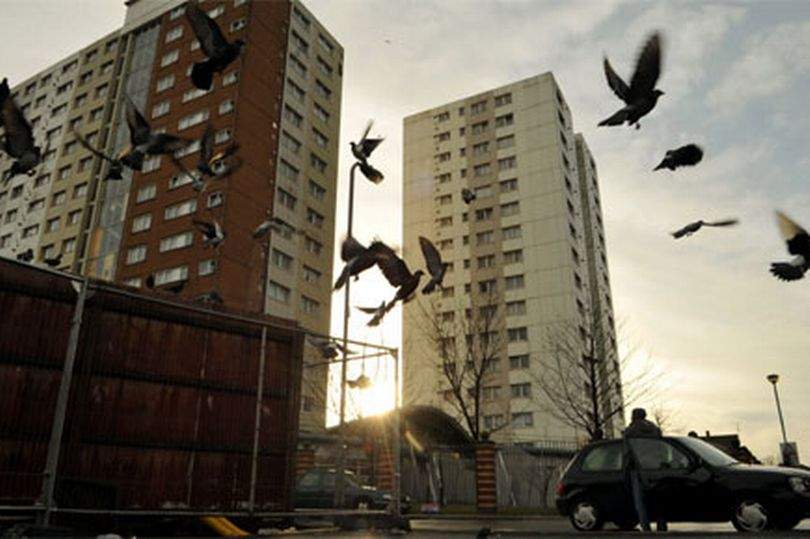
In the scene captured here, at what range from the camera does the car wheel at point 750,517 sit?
335 inches

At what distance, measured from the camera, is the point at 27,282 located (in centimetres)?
795

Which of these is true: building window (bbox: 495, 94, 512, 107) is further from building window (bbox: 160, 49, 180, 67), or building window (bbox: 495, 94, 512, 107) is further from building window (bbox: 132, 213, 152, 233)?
building window (bbox: 132, 213, 152, 233)

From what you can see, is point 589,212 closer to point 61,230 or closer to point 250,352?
point 61,230

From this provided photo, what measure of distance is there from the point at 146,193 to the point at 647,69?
46094mm

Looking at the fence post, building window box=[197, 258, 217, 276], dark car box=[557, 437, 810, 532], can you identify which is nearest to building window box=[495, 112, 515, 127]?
building window box=[197, 258, 217, 276]

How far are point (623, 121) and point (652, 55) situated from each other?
98cm

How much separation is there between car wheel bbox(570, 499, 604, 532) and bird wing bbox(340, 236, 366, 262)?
210 inches

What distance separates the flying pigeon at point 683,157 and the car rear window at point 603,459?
4.32m

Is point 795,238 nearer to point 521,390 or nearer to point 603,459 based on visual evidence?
point 603,459

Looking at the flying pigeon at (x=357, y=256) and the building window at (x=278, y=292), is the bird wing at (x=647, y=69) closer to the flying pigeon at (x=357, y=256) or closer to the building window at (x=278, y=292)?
the flying pigeon at (x=357, y=256)

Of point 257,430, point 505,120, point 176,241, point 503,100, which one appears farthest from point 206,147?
point 503,100

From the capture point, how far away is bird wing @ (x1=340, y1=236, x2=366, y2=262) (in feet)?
36.8

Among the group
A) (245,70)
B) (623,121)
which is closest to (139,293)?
(623,121)

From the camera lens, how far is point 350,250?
11.3 m
